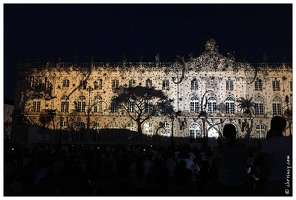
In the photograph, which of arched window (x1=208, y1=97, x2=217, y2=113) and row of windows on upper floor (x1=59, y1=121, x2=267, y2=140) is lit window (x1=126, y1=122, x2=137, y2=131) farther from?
arched window (x1=208, y1=97, x2=217, y2=113)

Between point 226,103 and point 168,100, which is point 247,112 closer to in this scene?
point 226,103

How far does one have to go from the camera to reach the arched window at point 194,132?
2096 inches

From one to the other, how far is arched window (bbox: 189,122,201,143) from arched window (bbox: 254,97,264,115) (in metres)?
9.51

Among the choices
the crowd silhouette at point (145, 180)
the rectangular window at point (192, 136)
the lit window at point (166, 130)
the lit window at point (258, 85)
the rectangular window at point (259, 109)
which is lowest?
the crowd silhouette at point (145, 180)

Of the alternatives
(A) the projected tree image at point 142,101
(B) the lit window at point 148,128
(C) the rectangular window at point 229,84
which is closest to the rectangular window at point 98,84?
(A) the projected tree image at point 142,101

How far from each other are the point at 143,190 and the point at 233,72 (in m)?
48.0

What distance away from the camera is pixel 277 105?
54.7 metres

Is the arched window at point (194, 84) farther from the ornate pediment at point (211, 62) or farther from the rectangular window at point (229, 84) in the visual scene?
the rectangular window at point (229, 84)

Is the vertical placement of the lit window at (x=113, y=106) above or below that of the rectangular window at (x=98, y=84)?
below

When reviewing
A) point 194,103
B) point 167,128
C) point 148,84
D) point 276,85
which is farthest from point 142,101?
point 276,85

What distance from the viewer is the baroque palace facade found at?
53.4 metres

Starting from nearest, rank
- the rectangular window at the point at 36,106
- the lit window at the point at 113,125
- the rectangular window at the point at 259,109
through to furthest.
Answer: the rectangular window at the point at 259,109, the lit window at the point at 113,125, the rectangular window at the point at 36,106

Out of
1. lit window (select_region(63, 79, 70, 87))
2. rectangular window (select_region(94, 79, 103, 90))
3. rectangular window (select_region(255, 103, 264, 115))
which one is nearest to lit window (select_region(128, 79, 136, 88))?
rectangular window (select_region(94, 79, 103, 90))

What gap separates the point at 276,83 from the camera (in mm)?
55219
